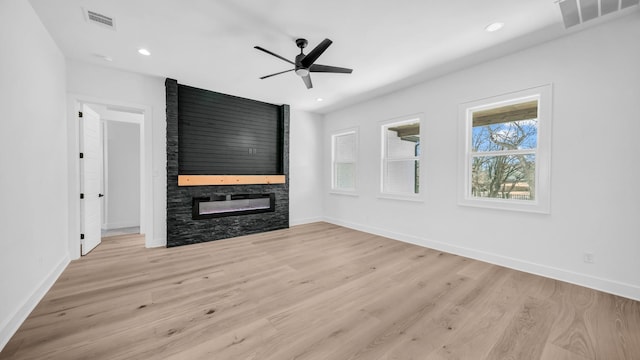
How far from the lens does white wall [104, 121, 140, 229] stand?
18.0 ft

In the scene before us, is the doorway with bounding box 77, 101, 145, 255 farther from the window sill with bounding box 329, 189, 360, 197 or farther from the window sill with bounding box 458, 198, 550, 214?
the window sill with bounding box 458, 198, 550, 214

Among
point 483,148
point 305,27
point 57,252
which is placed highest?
point 305,27

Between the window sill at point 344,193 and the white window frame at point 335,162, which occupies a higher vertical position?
the white window frame at point 335,162

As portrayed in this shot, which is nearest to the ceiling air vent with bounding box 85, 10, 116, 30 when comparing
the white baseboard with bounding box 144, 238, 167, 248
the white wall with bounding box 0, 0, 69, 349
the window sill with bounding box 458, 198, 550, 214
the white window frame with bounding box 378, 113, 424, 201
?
the white wall with bounding box 0, 0, 69, 349

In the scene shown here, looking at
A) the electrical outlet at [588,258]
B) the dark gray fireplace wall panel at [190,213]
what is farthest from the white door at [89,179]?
the electrical outlet at [588,258]

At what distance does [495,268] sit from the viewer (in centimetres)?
317

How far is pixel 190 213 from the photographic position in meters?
4.34

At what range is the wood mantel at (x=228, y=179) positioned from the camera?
14.0 ft

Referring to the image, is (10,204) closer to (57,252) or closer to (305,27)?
(57,252)

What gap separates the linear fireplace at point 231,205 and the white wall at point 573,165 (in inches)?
132

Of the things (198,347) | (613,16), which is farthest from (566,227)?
(198,347)

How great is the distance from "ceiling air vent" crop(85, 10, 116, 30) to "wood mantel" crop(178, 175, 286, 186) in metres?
2.25

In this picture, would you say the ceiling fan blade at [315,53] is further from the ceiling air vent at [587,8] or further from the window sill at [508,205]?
the window sill at [508,205]

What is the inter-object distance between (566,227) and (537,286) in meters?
0.76
